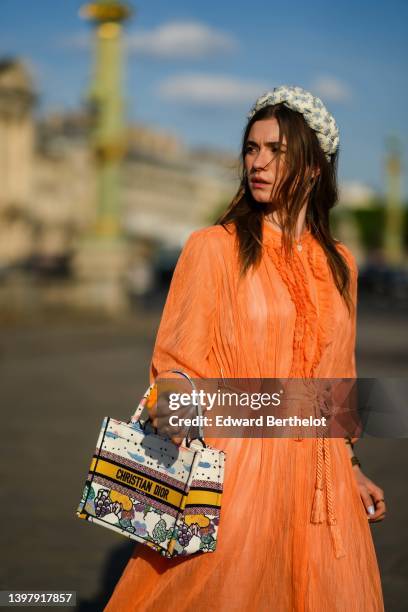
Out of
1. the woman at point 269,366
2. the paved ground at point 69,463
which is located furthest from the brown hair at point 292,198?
the paved ground at point 69,463

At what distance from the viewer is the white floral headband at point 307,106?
2438 millimetres

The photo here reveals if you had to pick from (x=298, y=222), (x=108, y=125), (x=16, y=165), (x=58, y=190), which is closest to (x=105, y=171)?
(x=108, y=125)

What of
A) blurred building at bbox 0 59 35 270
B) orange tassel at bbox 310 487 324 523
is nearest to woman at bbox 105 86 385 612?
orange tassel at bbox 310 487 324 523

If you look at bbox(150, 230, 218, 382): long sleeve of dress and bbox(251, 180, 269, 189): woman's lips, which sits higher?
bbox(251, 180, 269, 189): woman's lips

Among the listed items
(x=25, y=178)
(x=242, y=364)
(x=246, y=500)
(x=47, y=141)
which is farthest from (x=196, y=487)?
(x=47, y=141)

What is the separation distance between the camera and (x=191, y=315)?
2299 mm

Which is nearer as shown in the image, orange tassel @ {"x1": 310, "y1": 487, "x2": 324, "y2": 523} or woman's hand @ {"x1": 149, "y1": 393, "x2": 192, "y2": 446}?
woman's hand @ {"x1": 149, "y1": 393, "x2": 192, "y2": 446}

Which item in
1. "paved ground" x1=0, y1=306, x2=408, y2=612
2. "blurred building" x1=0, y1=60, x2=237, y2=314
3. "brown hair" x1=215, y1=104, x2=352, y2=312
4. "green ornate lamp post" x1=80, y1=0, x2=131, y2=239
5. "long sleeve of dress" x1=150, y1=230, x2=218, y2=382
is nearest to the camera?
"long sleeve of dress" x1=150, y1=230, x2=218, y2=382

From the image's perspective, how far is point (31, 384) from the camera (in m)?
11.4

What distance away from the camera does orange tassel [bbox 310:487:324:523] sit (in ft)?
7.63

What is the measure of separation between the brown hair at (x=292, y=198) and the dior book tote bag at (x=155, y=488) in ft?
1.34

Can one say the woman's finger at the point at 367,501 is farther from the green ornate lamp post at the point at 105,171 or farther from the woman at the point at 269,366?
the green ornate lamp post at the point at 105,171

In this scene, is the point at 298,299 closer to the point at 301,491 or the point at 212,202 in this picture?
the point at 301,491

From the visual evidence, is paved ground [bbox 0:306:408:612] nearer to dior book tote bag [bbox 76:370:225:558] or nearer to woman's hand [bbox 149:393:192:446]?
dior book tote bag [bbox 76:370:225:558]
